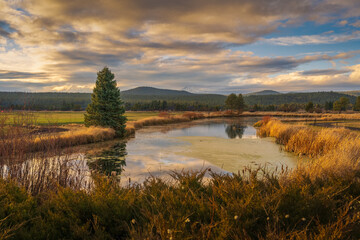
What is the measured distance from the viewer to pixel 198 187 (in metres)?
4.65

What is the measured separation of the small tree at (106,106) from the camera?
822 inches

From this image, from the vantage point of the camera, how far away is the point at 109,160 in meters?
12.8

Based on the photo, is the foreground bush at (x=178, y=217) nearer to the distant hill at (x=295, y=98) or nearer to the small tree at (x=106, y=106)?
the small tree at (x=106, y=106)

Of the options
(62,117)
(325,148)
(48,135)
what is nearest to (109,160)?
(48,135)

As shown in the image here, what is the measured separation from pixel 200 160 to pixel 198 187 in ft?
26.8

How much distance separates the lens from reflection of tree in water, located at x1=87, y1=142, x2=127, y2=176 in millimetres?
10984

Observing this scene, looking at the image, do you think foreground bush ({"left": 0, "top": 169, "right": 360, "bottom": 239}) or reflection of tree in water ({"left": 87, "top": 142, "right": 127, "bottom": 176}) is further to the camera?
reflection of tree in water ({"left": 87, "top": 142, "right": 127, "bottom": 176})

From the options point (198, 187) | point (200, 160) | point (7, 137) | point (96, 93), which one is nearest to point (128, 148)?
point (200, 160)

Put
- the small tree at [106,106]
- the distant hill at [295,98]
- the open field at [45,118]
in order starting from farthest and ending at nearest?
the distant hill at [295,98] < the small tree at [106,106] < the open field at [45,118]

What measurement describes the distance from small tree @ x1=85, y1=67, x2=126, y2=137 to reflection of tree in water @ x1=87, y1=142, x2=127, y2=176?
5621mm

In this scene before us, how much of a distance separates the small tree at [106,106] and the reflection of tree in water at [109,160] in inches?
221

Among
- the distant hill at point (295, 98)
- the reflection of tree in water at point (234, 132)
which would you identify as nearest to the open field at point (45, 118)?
the reflection of tree in water at point (234, 132)

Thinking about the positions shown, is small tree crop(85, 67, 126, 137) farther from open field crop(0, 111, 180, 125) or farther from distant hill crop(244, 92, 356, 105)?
distant hill crop(244, 92, 356, 105)

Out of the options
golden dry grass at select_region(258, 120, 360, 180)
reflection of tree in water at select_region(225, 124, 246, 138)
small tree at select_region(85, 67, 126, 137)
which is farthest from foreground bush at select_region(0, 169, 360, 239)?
reflection of tree in water at select_region(225, 124, 246, 138)
